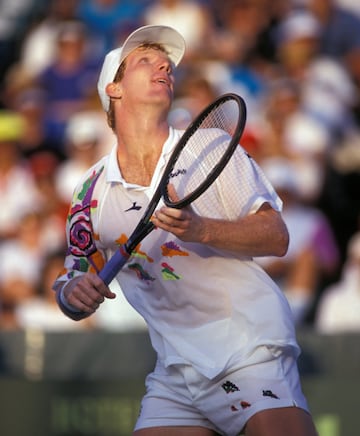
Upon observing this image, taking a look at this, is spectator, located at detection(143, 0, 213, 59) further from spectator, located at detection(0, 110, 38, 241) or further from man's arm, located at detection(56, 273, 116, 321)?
man's arm, located at detection(56, 273, 116, 321)

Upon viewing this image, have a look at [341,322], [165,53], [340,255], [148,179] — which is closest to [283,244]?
[148,179]

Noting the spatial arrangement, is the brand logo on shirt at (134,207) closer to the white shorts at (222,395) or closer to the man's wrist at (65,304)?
the man's wrist at (65,304)

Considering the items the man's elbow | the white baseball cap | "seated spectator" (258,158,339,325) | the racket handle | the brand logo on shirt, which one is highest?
the white baseball cap

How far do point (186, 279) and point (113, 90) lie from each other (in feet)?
2.77

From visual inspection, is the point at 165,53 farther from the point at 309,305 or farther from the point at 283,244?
the point at 309,305

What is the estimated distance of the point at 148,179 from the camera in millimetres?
4410

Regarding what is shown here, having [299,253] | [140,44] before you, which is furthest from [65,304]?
[299,253]

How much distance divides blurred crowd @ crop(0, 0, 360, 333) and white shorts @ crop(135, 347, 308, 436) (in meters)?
2.86

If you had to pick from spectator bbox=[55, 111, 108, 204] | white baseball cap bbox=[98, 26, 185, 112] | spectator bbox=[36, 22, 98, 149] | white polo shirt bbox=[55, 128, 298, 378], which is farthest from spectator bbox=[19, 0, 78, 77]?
white polo shirt bbox=[55, 128, 298, 378]

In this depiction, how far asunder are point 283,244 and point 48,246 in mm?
4783

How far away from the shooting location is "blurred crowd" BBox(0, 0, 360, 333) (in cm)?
808

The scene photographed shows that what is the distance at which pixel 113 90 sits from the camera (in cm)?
456

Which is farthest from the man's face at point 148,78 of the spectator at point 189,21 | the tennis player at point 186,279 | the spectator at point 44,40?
the spectator at point 44,40

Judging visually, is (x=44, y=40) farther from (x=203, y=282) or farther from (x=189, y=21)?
(x=203, y=282)
